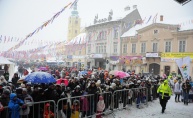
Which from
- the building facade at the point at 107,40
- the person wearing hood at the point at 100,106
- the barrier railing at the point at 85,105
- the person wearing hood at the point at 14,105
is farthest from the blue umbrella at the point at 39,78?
the building facade at the point at 107,40

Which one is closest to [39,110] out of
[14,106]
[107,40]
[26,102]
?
[26,102]

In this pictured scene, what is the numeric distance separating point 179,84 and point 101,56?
3018cm

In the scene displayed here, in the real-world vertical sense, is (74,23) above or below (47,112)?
above

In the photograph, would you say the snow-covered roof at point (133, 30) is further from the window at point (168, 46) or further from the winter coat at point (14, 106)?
the winter coat at point (14, 106)

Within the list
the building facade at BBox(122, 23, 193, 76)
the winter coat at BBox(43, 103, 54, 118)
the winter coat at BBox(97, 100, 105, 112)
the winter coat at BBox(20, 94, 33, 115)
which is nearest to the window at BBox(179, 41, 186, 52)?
the building facade at BBox(122, 23, 193, 76)

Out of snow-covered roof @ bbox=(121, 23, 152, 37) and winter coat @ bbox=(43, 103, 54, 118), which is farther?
snow-covered roof @ bbox=(121, 23, 152, 37)

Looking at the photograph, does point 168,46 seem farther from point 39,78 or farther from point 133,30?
point 39,78

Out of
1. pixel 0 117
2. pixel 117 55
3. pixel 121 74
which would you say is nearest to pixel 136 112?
pixel 121 74

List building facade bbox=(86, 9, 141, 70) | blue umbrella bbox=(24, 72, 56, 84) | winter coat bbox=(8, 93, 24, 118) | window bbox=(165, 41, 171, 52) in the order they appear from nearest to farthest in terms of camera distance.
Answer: winter coat bbox=(8, 93, 24, 118)
blue umbrella bbox=(24, 72, 56, 84)
window bbox=(165, 41, 171, 52)
building facade bbox=(86, 9, 141, 70)

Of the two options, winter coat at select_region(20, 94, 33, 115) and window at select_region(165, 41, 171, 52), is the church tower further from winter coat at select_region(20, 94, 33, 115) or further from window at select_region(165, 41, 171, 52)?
winter coat at select_region(20, 94, 33, 115)

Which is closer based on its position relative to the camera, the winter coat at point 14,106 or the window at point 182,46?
the winter coat at point 14,106

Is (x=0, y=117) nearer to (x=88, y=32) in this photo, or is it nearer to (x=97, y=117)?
(x=97, y=117)

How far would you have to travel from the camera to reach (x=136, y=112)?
9.88 meters

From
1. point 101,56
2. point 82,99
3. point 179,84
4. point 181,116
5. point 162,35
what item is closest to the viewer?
point 82,99
